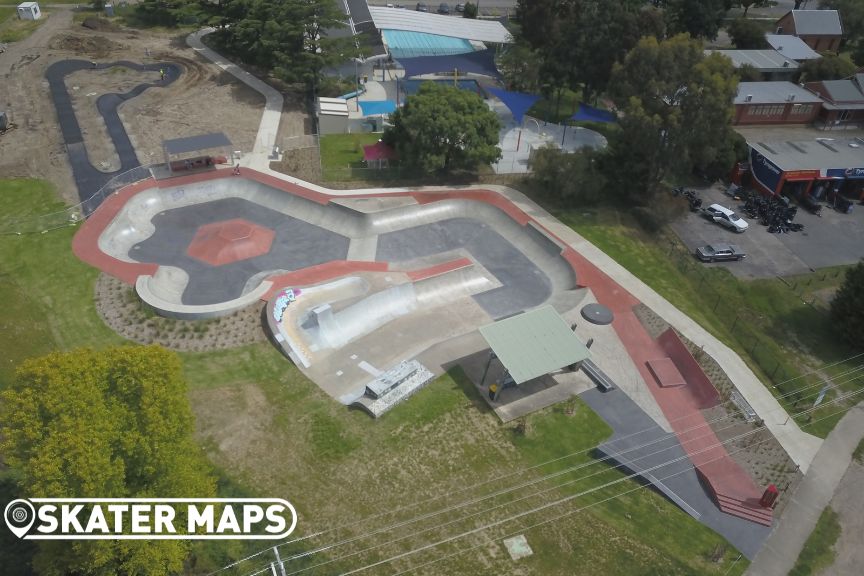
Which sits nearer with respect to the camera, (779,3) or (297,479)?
(297,479)

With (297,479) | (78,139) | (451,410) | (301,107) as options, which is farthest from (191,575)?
(301,107)

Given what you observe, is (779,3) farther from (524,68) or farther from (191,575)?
(191,575)

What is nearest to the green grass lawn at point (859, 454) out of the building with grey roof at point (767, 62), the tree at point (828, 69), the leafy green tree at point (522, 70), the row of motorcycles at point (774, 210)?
the row of motorcycles at point (774, 210)

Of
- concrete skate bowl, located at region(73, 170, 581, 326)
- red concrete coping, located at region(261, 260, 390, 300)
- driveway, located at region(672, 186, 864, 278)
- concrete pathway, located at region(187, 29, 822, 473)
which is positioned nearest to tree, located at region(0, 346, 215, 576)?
concrete skate bowl, located at region(73, 170, 581, 326)

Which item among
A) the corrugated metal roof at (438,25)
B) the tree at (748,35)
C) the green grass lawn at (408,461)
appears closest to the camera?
the green grass lawn at (408,461)

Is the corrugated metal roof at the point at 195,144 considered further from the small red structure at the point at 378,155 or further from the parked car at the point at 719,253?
the parked car at the point at 719,253

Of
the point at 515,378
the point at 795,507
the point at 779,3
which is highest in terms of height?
the point at 779,3
